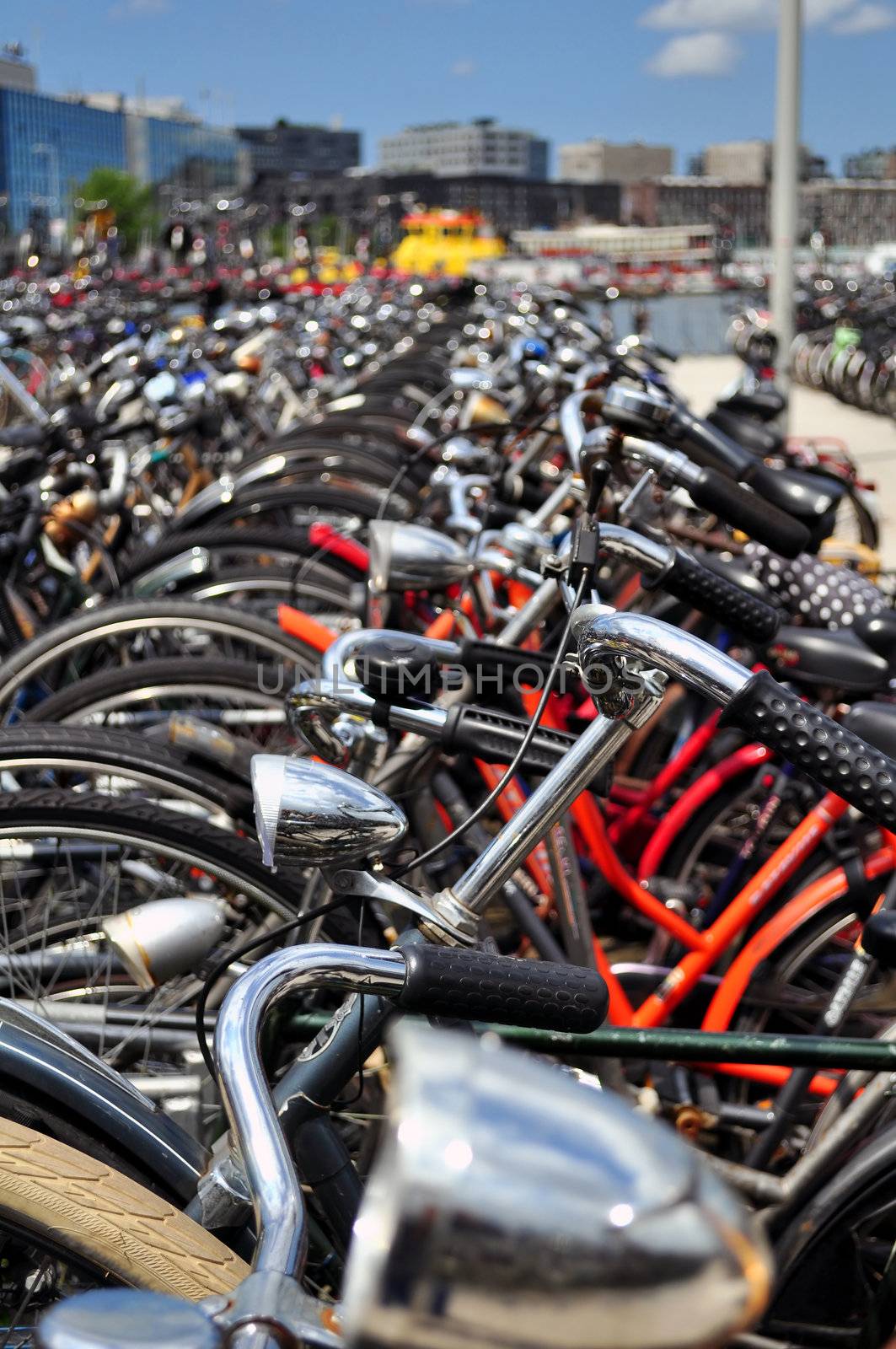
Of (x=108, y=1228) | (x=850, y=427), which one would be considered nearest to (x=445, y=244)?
(x=850, y=427)

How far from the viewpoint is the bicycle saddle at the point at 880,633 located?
2439 mm

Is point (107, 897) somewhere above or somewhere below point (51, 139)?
below

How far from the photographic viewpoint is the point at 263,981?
108 centimetres

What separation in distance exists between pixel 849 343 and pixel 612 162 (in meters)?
102

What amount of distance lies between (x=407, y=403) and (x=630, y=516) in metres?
4.41

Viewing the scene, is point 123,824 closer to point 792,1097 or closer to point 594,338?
point 792,1097

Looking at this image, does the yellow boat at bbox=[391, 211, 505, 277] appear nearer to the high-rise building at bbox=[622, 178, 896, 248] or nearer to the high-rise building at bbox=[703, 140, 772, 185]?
the high-rise building at bbox=[622, 178, 896, 248]

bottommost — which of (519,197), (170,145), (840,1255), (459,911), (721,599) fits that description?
(840,1255)

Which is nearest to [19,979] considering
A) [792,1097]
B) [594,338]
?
[792,1097]

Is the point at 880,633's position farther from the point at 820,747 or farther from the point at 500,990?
the point at 500,990

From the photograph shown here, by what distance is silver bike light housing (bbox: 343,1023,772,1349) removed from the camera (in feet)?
1.61

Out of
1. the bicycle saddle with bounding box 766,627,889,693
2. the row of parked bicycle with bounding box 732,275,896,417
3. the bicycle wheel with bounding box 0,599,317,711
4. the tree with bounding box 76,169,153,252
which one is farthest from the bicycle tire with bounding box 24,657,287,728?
the tree with bounding box 76,169,153,252

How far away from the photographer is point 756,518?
1.86 m

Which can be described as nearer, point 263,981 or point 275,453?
point 263,981
